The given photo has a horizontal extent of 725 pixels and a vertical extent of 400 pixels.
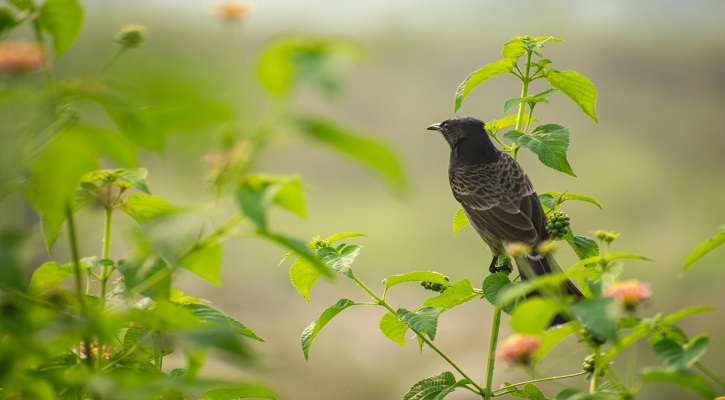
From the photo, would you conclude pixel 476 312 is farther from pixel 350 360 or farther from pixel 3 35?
pixel 3 35

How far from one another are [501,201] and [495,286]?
62.4 inches

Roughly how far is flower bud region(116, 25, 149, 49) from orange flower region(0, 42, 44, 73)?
28 cm

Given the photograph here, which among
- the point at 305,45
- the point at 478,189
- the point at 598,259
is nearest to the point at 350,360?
the point at 478,189

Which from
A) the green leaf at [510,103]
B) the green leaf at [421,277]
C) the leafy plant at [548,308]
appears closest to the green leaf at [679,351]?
the leafy plant at [548,308]

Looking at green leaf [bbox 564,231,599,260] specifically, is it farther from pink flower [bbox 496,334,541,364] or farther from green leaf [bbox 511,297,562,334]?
green leaf [bbox 511,297,562,334]

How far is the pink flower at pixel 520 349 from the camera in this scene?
1189 millimetres

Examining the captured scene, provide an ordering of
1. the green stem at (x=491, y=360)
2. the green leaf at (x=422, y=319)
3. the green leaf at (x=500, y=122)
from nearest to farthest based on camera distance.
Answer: the green leaf at (x=422, y=319), the green stem at (x=491, y=360), the green leaf at (x=500, y=122)

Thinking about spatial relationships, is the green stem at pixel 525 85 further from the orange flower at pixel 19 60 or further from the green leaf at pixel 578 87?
the orange flower at pixel 19 60

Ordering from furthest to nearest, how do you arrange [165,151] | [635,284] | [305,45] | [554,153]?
[554,153] → [635,284] → [165,151] → [305,45]

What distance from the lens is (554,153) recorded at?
6.57ft

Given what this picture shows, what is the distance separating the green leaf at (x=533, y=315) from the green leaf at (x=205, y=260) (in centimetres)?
39

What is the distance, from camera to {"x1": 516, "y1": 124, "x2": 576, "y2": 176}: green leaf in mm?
1983

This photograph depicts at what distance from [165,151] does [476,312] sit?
649 cm

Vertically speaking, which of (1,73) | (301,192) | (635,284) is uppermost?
(1,73)
